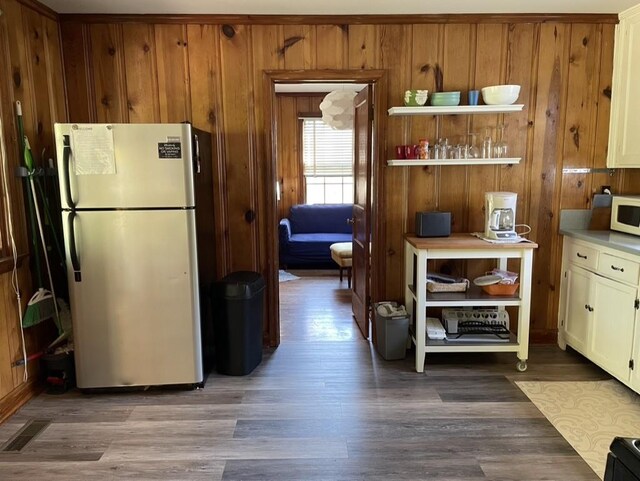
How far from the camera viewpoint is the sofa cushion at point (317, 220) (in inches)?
264

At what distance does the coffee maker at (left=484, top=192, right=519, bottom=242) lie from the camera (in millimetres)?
3189

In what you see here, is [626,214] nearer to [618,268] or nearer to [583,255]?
[583,255]

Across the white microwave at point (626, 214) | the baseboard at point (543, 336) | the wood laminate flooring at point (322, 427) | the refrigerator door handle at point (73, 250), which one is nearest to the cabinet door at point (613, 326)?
the wood laminate flooring at point (322, 427)

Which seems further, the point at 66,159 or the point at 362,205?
the point at 362,205

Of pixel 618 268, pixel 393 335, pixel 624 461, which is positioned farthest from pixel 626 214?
pixel 624 461

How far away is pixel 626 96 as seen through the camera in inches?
129

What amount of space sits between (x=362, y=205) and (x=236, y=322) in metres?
1.54

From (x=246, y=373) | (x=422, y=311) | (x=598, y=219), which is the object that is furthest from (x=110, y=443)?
(x=598, y=219)

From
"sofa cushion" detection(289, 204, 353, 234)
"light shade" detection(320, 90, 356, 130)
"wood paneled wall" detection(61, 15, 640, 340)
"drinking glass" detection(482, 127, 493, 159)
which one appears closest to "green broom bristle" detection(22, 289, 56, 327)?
"wood paneled wall" detection(61, 15, 640, 340)

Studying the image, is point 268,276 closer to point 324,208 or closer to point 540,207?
point 540,207

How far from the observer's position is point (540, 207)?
3547 millimetres

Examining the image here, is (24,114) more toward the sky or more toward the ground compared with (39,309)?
more toward the sky

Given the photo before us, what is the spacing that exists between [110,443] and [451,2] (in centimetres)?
337

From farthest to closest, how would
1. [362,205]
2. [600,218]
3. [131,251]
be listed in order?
[362,205] < [600,218] < [131,251]
